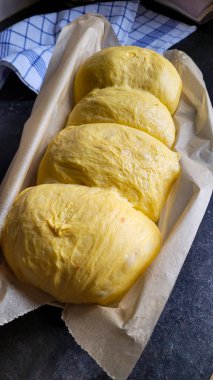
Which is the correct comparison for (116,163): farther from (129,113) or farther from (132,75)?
(132,75)

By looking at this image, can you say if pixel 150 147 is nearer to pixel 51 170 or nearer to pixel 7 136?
pixel 51 170

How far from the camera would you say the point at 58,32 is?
1.25m

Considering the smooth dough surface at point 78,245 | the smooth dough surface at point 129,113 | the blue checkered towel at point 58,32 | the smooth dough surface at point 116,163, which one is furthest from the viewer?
the blue checkered towel at point 58,32

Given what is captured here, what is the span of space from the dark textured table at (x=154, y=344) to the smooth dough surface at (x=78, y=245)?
9cm

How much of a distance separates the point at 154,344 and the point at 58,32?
0.99 m

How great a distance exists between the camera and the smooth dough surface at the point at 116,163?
668mm

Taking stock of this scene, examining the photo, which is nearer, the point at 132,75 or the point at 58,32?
the point at 132,75

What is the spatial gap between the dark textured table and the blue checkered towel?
642 millimetres

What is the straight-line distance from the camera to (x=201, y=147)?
0.81m

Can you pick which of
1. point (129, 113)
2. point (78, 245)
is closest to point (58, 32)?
point (129, 113)

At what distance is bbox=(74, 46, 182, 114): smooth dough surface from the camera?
87 cm

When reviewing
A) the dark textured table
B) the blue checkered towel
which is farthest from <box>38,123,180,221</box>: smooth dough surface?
the blue checkered towel

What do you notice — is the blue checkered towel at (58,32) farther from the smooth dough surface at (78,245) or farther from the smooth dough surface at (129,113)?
the smooth dough surface at (78,245)

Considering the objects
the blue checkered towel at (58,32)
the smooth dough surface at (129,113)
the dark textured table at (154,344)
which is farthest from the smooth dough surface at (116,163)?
the blue checkered towel at (58,32)
